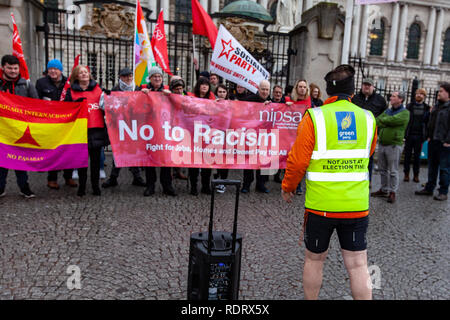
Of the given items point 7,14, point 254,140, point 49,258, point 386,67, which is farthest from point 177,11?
point 49,258

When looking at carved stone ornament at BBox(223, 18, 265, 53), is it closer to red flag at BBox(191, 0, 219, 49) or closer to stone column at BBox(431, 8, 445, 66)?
red flag at BBox(191, 0, 219, 49)

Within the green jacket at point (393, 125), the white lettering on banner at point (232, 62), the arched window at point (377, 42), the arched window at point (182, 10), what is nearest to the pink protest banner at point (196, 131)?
the white lettering on banner at point (232, 62)

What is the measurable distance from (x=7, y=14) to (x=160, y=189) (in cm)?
540

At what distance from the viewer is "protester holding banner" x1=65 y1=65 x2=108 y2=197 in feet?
20.4

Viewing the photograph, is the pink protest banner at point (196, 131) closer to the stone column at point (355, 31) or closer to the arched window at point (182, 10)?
the arched window at point (182, 10)

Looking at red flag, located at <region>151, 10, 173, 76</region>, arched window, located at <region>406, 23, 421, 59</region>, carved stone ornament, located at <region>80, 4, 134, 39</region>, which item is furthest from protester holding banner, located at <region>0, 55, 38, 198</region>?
arched window, located at <region>406, 23, 421, 59</region>

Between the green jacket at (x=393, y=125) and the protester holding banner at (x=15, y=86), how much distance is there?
5834 millimetres

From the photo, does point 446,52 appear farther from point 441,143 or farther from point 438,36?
point 441,143

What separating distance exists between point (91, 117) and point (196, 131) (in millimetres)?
1686

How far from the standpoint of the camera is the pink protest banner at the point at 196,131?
6.41 m

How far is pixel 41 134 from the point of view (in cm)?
605

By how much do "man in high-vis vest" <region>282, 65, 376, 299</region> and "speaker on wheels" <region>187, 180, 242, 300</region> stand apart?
563mm

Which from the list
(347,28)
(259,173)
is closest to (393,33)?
(347,28)
